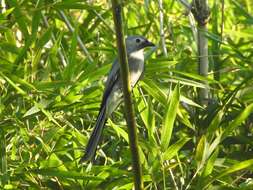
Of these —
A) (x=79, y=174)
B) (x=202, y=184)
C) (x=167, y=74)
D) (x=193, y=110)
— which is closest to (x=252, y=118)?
(x=193, y=110)

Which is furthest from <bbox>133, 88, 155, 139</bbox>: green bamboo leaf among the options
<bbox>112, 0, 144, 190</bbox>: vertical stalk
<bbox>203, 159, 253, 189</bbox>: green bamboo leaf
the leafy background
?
<bbox>112, 0, 144, 190</bbox>: vertical stalk

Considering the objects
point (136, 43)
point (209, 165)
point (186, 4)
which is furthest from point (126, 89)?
point (136, 43)

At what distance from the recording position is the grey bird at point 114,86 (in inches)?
110

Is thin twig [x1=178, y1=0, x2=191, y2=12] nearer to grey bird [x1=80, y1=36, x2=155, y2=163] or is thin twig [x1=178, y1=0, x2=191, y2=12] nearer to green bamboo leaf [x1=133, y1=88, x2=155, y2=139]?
grey bird [x1=80, y1=36, x2=155, y2=163]

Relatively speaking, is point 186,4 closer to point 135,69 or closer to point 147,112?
point 135,69

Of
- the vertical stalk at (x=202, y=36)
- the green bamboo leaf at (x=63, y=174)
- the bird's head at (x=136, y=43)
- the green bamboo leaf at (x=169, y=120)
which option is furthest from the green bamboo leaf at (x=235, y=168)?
the bird's head at (x=136, y=43)

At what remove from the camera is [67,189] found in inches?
124

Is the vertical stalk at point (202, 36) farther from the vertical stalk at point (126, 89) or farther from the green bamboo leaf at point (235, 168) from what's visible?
the vertical stalk at point (126, 89)

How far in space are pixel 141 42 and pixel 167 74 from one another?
236mm

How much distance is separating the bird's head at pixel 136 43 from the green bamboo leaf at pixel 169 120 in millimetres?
571

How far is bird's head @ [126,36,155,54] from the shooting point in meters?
3.39

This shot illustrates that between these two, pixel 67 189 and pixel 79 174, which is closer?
pixel 79 174

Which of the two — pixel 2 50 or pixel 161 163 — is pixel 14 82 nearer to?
pixel 2 50

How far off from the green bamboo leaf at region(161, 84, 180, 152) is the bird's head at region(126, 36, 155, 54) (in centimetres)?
57
